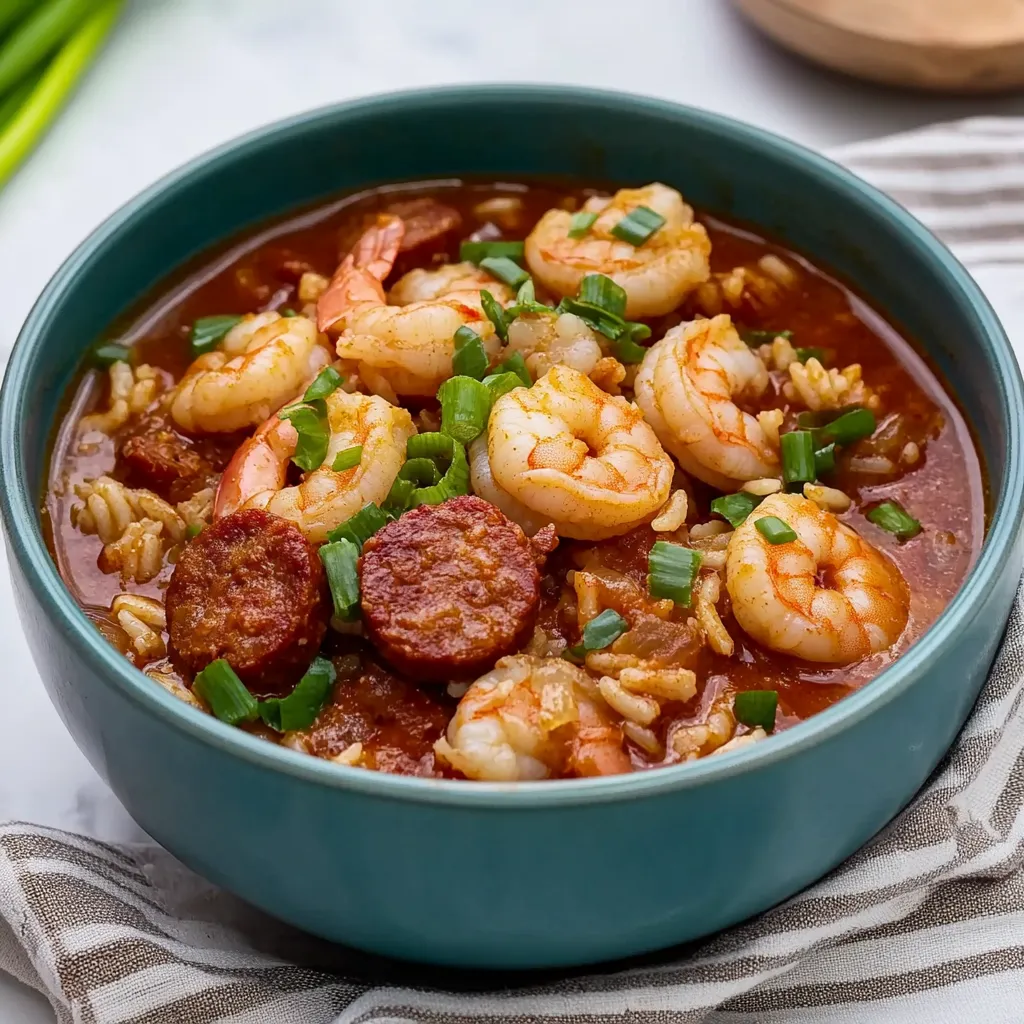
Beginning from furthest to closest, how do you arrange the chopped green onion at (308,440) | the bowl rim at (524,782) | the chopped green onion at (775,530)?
the chopped green onion at (308,440) → the chopped green onion at (775,530) → the bowl rim at (524,782)

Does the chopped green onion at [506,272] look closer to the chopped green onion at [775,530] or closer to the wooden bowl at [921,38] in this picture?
the chopped green onion at [775,530]

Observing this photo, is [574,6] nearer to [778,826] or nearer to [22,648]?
[22,648]

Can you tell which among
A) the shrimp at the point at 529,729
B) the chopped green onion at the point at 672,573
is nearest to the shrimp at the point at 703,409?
the chopped green onion at the point at 672,573

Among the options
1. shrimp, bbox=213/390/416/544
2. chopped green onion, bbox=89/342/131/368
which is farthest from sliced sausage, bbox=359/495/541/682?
A: chopped green onion, bbox=89/342/131/368

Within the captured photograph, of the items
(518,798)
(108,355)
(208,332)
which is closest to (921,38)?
(208,332)

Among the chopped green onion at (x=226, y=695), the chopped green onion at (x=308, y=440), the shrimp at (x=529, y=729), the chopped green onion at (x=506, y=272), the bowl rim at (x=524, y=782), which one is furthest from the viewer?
the chopped green onion at (x=506, y=272)

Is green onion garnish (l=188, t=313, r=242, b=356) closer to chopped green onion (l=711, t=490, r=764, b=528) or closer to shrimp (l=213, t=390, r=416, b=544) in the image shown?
shrimp (l=213, t=390, r=416, b=544)

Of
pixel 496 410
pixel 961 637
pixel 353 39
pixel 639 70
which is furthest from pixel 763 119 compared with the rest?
pixel 961 637
